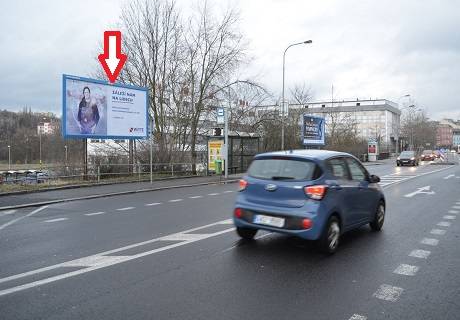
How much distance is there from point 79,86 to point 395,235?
15521 millimetres

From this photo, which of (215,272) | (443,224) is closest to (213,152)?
(443,224)

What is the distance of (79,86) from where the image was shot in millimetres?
19062

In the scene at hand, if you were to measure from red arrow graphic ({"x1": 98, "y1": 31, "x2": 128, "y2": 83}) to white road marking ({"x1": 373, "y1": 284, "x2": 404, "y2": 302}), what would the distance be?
78.5 feet

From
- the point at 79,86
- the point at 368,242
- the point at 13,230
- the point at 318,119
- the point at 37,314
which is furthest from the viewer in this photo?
the point at 318,119

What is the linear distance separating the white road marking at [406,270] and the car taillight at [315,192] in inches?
58.2

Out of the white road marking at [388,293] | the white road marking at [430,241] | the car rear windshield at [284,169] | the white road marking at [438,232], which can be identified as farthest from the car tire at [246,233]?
the white road marking at [438,232]

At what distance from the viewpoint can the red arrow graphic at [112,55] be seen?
86.9 ft

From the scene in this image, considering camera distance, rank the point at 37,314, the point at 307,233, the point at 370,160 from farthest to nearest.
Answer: the point at 370,160
the point at 307,233
the point at 37,314

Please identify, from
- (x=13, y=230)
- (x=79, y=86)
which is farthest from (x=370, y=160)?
(x=13, y=230)

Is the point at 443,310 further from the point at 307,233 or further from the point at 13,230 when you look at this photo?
the point at 13,230

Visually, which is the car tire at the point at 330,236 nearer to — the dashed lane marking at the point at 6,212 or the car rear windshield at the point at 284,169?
the car rear windshield at the point at 284,169

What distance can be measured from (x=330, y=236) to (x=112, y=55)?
2380cm

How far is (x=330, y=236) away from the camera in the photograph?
6.71m

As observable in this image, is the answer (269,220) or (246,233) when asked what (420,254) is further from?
(246,233)
